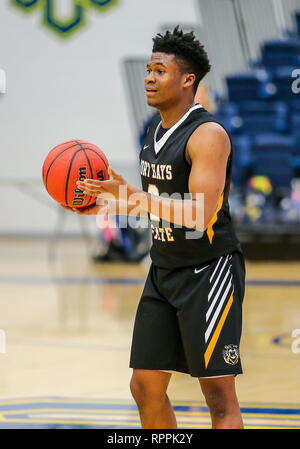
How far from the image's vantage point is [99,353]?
211 inches

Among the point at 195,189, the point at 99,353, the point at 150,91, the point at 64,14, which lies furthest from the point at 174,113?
the point at 64,14

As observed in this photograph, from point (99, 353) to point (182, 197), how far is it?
2753 mm

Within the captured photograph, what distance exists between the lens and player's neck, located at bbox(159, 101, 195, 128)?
2889 millimetres

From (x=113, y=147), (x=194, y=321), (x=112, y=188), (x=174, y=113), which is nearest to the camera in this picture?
(x=112, y=188)

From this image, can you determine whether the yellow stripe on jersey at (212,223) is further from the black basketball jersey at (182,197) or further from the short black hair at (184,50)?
the short black hair at (184,50)

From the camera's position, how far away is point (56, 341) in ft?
19.0

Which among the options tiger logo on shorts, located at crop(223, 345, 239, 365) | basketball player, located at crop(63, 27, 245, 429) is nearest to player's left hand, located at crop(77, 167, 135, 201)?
basketball player, located at crop(63, 27, 245, 429)

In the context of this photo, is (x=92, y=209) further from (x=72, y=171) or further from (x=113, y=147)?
(x=113, y=147)

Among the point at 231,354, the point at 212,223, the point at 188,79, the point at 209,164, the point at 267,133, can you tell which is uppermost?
the point at 188,79

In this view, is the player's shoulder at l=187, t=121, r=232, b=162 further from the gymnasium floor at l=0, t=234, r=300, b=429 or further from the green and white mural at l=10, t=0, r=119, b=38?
the green and white mural at l=10, t=0, r=119, b=38

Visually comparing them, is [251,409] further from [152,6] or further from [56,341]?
[152,6]

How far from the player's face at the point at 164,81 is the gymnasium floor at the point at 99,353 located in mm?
1567

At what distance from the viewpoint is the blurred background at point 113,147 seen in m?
6.54

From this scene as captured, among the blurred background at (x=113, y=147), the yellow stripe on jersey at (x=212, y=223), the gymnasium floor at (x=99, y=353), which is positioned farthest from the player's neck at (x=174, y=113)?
the blurred background at (x=113, y=147)
